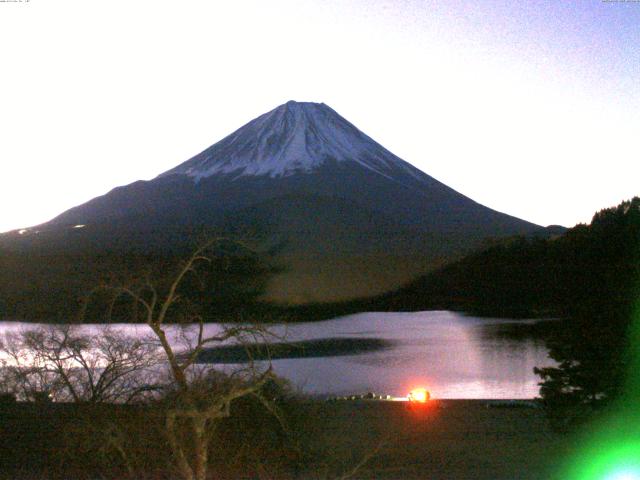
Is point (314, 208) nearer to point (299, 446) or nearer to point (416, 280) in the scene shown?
point (416, 280)

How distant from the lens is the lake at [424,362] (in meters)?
14.3

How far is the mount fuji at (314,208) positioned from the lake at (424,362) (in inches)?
172

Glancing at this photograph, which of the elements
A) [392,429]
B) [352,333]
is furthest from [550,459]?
[352,333]

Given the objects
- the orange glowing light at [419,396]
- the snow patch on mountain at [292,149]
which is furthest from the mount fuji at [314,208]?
the orange glowing light at [419,396]

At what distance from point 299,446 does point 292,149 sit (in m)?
44.5

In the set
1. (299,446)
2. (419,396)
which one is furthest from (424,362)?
(299,446)

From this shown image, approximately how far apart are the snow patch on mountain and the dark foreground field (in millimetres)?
38445

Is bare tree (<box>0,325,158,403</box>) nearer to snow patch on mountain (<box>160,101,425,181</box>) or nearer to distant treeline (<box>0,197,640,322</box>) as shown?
distant treeline (<box>0,197,640,322</box>)

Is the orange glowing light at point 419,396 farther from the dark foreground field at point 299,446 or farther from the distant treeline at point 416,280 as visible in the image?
the distant treeline at point 416,280

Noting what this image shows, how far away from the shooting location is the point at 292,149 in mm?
50719

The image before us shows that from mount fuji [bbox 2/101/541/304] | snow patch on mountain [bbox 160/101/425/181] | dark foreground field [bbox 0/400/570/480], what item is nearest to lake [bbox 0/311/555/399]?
dark foreground field [bbox 0/400/570/480]

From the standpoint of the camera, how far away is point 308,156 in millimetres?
50156

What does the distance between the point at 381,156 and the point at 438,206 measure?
7.60 metres

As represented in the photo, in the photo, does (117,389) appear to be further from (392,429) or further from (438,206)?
(438,206)
